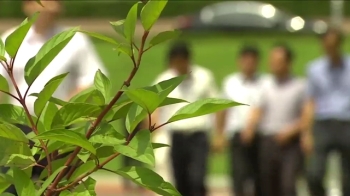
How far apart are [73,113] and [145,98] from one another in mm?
203

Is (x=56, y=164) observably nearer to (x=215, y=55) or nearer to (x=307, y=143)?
(x=307, y=143)

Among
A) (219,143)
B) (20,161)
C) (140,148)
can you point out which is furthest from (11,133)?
(219,143)

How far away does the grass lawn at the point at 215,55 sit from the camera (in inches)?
848

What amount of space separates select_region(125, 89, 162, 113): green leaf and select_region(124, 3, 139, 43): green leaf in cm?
12

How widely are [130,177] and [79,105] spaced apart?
0.20 meters

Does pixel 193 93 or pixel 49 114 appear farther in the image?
pixel 193 93

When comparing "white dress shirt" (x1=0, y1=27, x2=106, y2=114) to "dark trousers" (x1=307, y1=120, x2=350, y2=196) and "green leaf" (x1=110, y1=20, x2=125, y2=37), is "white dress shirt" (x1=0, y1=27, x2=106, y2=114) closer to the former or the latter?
"green leaf" (x1=110, y1=20, x2=125, y2=37)

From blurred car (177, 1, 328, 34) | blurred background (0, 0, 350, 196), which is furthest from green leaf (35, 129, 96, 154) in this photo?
blurred car (177, 1, 328, 34)

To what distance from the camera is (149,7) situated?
5.28ft

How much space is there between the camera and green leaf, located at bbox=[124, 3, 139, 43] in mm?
1627

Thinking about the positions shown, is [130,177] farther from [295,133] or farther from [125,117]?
[295,133]

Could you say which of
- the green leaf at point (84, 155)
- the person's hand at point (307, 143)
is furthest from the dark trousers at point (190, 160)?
the green leaf at point (84, 155)

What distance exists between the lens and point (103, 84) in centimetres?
182

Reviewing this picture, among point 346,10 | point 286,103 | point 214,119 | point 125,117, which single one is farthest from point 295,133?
point 346,10
